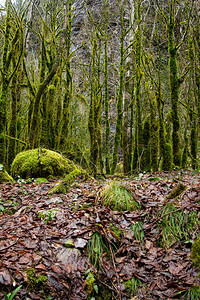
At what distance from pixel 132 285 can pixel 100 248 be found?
567 mm

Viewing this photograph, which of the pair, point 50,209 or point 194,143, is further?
point 194,143

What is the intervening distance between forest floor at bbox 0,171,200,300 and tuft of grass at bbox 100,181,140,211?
0.33 ft

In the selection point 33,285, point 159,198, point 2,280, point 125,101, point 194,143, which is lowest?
point 33,285

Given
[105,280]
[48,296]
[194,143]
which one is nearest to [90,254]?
[105,280]

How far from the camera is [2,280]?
1910mm

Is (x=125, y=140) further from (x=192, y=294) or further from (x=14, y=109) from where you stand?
(x=192, y=294)

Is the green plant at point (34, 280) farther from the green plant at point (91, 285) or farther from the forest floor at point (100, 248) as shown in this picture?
the green plant at point (91, 285)

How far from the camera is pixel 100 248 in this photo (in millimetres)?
2689

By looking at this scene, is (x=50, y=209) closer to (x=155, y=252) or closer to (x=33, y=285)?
(x=33, y=285)

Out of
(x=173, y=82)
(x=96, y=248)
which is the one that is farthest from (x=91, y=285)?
(x=173, y=82)

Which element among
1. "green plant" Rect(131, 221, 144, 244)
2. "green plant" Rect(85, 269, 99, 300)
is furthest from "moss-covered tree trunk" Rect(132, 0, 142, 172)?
"green plant" Rect(85, 269, 99, 300)

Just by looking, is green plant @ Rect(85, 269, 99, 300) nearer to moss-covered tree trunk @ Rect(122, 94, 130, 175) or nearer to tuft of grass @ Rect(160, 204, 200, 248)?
tuft of grass @ Rect(160, 204, 200, 248)

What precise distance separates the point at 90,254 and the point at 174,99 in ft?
18.0

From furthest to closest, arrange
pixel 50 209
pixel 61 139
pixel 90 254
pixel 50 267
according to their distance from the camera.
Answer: pixel 61 139 < pixel 50 209 < pixel 90 254 < pixel 50 267
